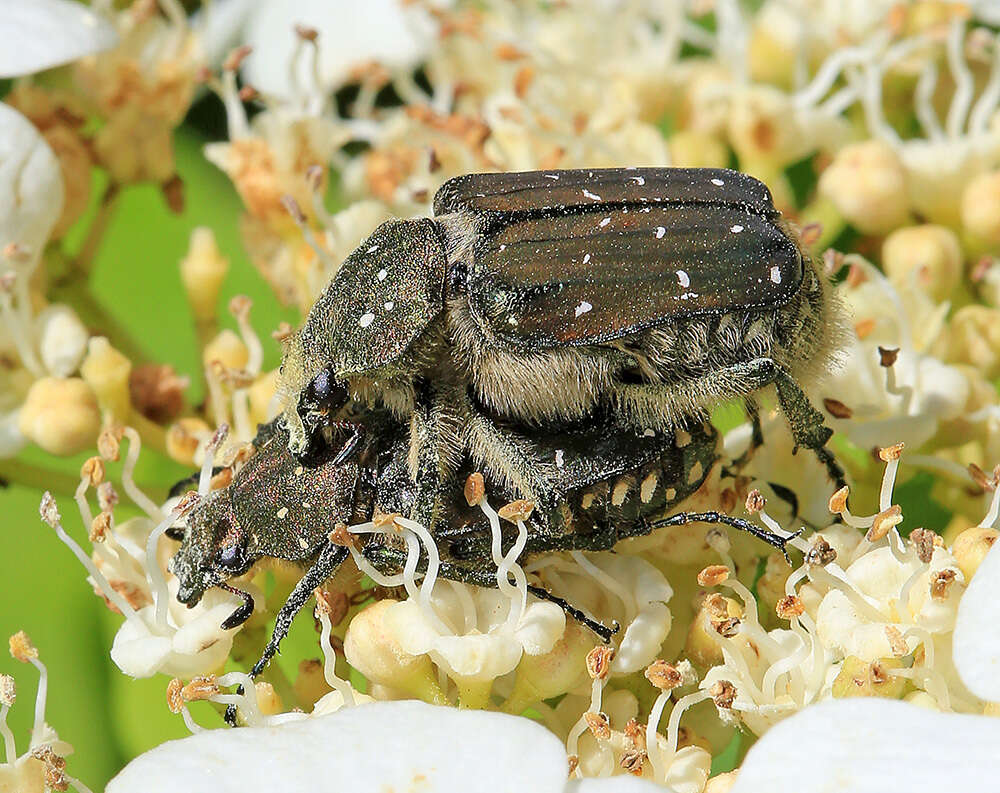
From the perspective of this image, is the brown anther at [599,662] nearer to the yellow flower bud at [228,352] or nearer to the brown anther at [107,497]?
the brown anther at [107,497]

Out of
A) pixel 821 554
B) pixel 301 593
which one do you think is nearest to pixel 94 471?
pixel 301 593

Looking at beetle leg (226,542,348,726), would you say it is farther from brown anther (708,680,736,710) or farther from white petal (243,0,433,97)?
white petal (243,0,433,97)

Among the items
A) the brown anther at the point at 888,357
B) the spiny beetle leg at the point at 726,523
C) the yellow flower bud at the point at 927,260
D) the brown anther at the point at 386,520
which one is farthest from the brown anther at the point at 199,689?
the yellow flower bud at the point at 927,260

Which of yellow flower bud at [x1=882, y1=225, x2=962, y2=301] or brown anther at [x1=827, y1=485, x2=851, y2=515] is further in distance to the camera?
yellow flower bud at [x1=882, y1=225, x2=962, y2=301]

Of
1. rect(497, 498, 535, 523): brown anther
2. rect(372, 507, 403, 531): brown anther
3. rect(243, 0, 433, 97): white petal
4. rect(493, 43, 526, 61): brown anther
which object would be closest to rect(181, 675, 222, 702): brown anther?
rect(372, 507, 403, 531): brown anther

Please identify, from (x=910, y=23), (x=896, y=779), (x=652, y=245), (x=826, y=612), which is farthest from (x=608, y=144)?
(x=896, y=779)

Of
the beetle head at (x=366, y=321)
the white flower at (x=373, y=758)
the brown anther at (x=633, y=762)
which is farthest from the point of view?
the beetle head at (x=366, y=321)
